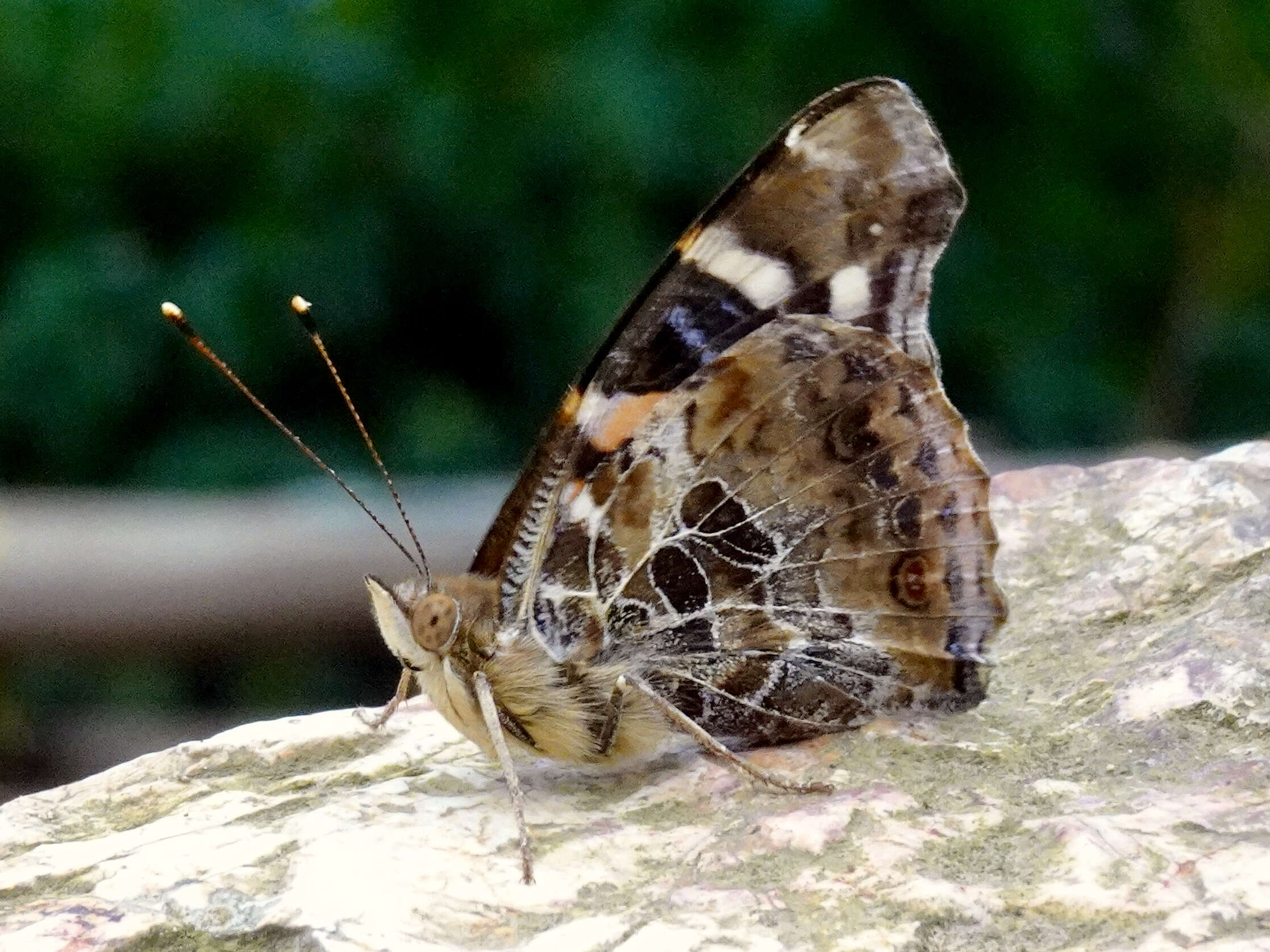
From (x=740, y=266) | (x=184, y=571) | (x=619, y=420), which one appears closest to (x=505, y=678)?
(x=619, y=420)

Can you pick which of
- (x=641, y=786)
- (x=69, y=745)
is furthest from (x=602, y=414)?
(x=69, y=745)

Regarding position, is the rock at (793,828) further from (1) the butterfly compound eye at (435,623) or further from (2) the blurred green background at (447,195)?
(2) the blurred green background at (447,195)

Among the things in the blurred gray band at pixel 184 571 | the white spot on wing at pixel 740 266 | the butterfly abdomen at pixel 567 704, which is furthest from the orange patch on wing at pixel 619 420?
the blurred gray band at pixel 184 571

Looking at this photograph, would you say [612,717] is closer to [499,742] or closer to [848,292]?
[499,742]

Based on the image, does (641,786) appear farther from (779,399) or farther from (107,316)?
(107,316)

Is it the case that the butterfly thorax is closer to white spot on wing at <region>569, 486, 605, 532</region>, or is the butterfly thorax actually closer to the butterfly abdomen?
the butterfly abdomen
